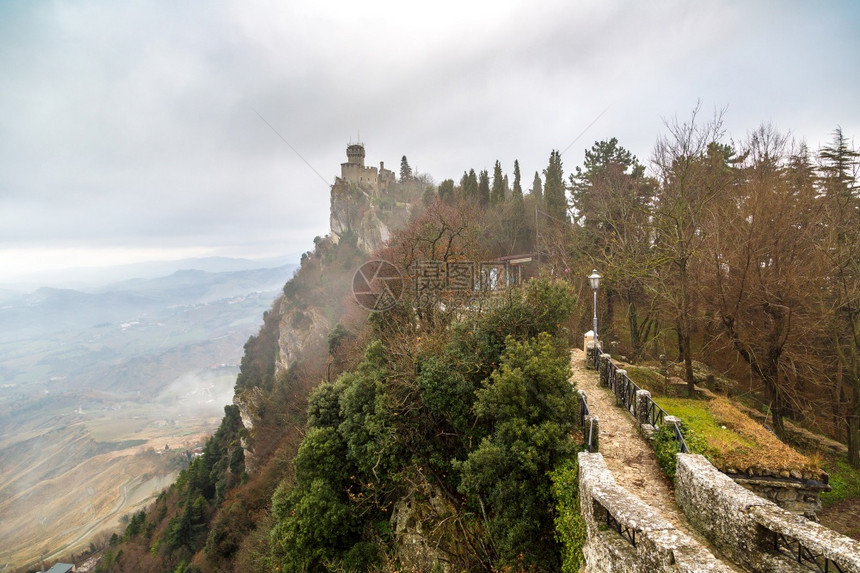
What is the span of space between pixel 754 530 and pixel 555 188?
3483 centimetres

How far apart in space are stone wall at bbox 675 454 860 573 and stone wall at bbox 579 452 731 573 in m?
1.10

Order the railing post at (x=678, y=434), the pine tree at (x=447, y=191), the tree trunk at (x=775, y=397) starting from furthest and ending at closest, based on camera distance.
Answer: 1. the pine tree at (x=447, y=191)
2. the tree trunk at (x=775, y=397)
3. the railing post at (x=678, y=434)

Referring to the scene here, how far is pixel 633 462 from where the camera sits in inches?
340

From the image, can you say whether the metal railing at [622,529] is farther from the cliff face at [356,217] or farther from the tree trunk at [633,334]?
the cliff face at [356,217]

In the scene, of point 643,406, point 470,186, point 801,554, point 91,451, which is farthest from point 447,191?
point 91,451

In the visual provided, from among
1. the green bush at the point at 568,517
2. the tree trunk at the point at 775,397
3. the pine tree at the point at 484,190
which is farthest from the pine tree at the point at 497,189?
the green bush at the point at 568,517

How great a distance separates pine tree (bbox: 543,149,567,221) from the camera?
3499cm

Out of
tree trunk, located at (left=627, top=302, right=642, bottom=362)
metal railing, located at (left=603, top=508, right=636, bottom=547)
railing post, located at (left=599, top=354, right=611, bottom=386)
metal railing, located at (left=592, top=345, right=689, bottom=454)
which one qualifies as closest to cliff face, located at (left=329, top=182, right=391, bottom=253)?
tree trunk, located at (left=627, top=302, right=642, bottom=362)

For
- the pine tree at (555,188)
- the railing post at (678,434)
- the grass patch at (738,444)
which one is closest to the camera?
the grass patch at (738,444)

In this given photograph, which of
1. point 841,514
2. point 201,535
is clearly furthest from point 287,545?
point 201,535

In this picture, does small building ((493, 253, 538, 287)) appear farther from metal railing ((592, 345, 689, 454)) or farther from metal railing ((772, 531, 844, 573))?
metal railing ((772, 531, 844, 573))

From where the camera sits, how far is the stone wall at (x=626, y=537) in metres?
4.95

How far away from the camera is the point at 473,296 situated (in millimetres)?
17531

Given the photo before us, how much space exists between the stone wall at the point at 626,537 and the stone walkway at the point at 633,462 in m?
1.11
